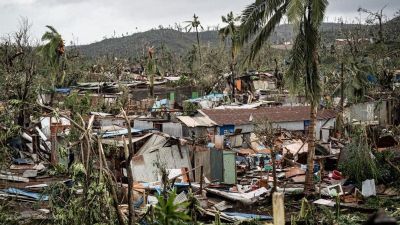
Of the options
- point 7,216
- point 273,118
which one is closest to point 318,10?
point 7,216

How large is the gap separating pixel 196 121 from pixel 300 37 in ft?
34.9

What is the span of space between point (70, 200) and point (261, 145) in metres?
14.4

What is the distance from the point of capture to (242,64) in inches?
581

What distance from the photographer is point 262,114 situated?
2552 cm

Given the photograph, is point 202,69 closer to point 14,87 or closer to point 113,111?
point 113,111

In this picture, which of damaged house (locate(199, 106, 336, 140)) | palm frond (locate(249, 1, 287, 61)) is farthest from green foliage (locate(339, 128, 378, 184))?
damaged house (locate(199, 106, 336, 140))

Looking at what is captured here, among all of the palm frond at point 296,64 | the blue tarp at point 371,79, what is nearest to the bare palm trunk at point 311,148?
the palm frond at point 296,64

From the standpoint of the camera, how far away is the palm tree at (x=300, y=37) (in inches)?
522

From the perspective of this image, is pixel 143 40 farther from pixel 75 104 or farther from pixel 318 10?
pixel 318 10

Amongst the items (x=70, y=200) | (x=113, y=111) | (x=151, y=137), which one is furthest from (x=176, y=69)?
(x=70, y=200)

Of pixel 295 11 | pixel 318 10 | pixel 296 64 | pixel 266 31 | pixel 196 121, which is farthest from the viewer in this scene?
pixel 196 121

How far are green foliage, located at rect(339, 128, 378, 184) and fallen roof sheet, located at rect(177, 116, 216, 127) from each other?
29.4 feet

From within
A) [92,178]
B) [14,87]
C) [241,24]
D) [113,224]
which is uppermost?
[241,24]

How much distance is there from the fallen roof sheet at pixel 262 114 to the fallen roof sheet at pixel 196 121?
1.19ft
